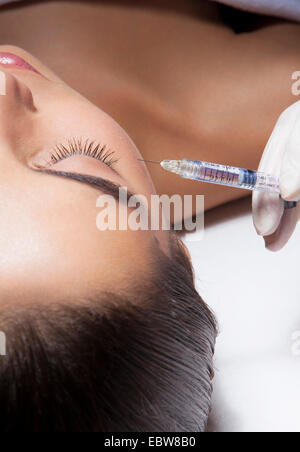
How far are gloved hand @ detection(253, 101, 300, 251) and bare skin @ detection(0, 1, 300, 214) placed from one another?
0.16m

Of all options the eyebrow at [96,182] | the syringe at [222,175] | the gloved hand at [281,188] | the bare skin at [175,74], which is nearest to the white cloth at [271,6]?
the bare skin at [175,74]

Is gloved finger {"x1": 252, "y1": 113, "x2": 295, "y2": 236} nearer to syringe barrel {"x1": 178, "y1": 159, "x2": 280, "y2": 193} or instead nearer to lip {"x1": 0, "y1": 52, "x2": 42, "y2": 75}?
syringe barrel {"x1": 178, "y1": 159, "x2": 280, "y2": 193}

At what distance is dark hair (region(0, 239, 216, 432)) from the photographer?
1.72 ft

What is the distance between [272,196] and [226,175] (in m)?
0.10

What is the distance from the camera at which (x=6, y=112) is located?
664mm

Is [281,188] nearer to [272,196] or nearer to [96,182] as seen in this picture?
[272,196]

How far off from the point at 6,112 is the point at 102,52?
17.8 inches

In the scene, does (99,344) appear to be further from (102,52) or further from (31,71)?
(102,52)

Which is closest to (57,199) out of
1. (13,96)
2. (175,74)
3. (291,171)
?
(13,96)

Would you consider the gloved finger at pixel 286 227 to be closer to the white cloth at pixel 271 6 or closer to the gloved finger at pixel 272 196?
the gloved finger at pixel 272 196

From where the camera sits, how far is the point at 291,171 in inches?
29.4

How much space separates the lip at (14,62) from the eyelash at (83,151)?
0.78ft

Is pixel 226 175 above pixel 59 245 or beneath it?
above

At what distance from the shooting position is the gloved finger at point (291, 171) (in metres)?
0.74
